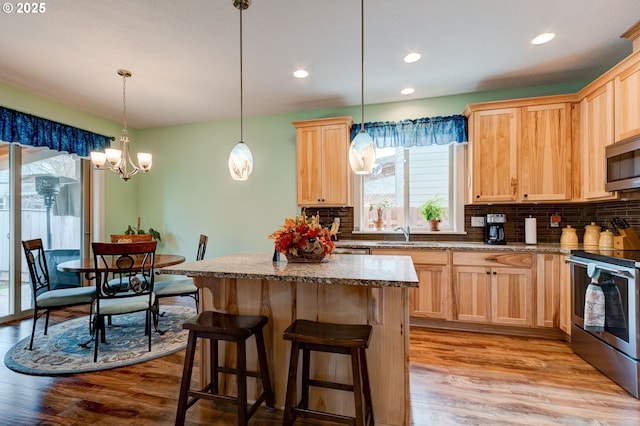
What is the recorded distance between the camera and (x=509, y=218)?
364cm

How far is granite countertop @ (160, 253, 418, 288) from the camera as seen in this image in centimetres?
152

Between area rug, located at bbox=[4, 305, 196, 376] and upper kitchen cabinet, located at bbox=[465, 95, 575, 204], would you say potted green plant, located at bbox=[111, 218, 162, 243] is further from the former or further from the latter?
upper kitchen cabinet, located at bbox=[465, 95, 575, 204]

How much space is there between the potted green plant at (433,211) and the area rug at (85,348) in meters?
3.01

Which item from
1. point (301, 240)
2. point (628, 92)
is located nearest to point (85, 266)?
point (301, 240)

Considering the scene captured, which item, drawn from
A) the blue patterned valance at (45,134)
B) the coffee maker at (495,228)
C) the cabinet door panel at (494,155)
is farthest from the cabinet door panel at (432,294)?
the blue patterned valance at (45,134)

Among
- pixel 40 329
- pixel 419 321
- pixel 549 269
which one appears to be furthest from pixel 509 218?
pixel 40 329

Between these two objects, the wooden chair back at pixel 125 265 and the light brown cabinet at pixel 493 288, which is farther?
the light brown cabinet at pixel 493 288

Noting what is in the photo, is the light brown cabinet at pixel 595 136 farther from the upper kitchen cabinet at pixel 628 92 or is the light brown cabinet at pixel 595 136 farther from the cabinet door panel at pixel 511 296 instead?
the cabinet door panel at pixel 511 296

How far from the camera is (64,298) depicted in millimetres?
2889

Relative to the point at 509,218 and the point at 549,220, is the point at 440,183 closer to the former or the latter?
the point at 509,218

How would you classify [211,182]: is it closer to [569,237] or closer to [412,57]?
[412,57]

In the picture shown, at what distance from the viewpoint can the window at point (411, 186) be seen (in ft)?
12.7

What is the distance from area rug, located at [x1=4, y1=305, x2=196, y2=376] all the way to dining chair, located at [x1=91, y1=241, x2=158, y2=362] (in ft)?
0.40

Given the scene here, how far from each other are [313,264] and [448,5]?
2.05 meters
